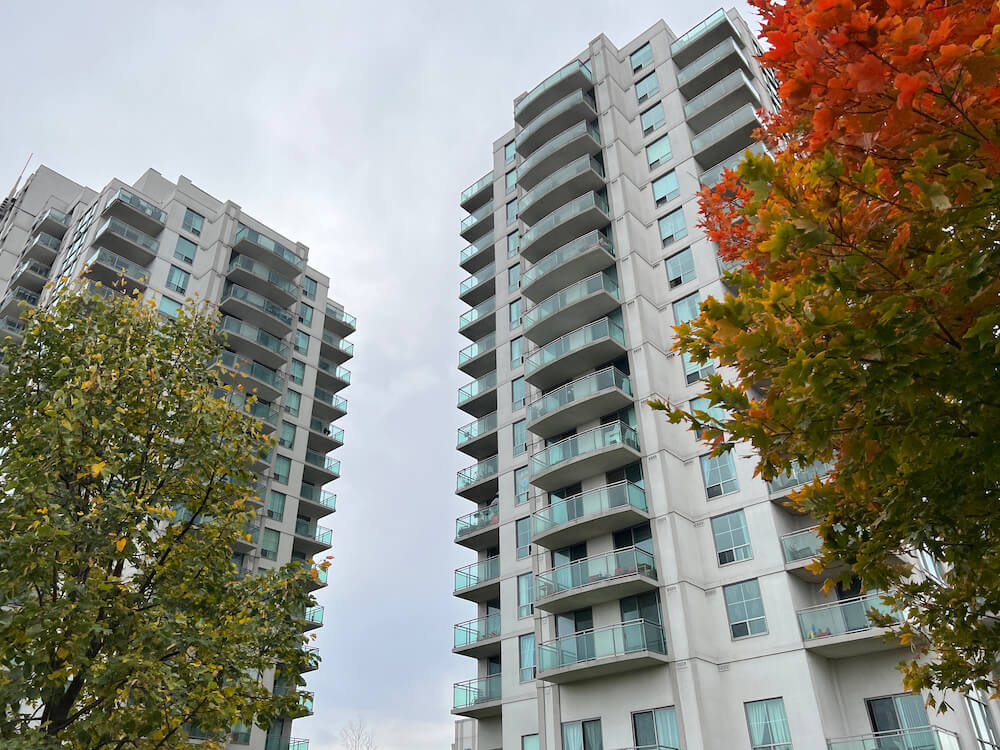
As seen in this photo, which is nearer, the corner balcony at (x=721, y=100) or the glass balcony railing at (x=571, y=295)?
the glass balcony railing at (x=571, y=295)

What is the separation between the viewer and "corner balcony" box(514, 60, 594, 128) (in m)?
40.2

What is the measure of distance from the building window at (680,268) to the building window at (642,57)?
1343cm

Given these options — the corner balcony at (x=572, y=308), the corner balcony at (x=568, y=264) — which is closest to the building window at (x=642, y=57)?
the corner balcony at (x=568, y=264)

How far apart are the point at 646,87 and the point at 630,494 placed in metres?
23.5

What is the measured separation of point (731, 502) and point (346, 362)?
3628cm

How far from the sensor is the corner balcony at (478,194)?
47.9m

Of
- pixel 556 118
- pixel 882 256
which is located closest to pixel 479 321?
pixel 556 118

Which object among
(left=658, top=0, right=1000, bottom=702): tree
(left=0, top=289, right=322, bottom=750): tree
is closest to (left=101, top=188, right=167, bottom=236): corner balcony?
(left=0, top=289, right=322, bottom=750): tree

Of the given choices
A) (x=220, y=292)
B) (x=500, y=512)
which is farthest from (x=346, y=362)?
(x=500, y=512)

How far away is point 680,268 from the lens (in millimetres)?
32406

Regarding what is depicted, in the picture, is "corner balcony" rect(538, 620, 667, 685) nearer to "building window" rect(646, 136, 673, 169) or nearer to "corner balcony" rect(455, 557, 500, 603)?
"corner balcony" rect(455, 557, 500, 603)

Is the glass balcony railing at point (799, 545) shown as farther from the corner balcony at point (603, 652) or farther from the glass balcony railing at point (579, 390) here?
the glass balcony railing at point (579, 390)

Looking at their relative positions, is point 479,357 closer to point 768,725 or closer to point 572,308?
point 572,308

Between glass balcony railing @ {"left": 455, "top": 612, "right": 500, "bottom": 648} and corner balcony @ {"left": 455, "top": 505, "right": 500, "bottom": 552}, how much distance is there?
12.4ft
